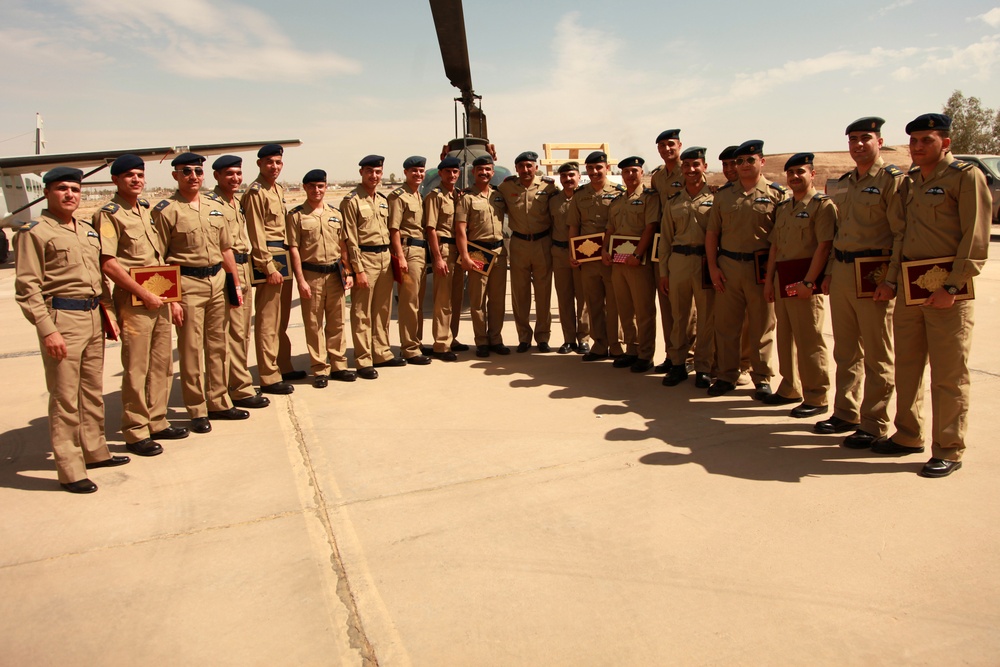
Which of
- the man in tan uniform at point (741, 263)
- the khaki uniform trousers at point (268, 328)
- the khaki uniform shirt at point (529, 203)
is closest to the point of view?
the man in tan uniform at point (741, 263)

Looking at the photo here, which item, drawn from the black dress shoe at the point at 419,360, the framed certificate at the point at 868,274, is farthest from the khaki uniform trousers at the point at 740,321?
the black dress shoe at the point at 419,360

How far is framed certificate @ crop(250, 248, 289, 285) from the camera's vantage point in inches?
198

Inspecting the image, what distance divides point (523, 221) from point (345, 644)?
14.9 ft

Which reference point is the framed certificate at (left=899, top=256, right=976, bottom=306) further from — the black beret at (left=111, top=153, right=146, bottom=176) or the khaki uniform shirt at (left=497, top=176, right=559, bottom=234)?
the black beret at (left=111, top=153, right=146, bottom=176)

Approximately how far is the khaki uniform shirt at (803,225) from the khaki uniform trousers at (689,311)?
71cm

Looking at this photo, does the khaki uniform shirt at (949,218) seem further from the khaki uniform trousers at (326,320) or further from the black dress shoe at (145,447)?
the black dress shoe at (145,447)

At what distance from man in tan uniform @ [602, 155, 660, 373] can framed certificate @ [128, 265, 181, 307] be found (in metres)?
3.27

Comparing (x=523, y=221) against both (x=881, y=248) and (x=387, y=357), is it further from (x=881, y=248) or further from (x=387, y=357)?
(x=881, y=248)

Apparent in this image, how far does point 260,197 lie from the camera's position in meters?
5.01

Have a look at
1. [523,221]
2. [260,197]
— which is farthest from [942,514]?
[260,197]

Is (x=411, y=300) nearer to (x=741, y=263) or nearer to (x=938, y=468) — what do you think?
(x=741, y=263)

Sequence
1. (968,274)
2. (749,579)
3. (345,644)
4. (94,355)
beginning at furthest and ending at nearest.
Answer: (94,355)
(968,274)
(749,579)
(345,644)

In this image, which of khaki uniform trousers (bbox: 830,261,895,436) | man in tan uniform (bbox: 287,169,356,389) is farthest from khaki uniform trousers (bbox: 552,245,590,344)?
khaki uniform trousers (bbox: 830,261,895,436)

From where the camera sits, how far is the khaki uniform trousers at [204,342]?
14.4 feet
